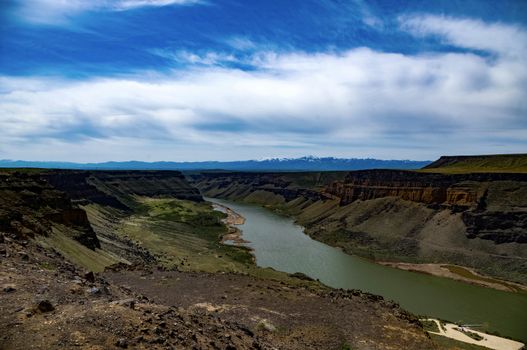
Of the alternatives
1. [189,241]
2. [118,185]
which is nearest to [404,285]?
[189,241]

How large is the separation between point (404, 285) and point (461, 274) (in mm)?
11844

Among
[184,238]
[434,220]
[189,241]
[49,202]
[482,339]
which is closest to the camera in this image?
[482,339]

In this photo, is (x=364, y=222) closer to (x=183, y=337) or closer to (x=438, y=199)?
(x=438, y=199)

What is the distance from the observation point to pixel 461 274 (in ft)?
212

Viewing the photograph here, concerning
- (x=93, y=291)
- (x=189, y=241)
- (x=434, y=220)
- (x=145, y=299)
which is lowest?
(x=189, y=241)

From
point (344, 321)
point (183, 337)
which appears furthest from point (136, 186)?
point (183, 337)

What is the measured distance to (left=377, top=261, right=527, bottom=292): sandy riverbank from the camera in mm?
58716

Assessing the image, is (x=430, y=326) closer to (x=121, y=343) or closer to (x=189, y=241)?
(x=121, y=343)

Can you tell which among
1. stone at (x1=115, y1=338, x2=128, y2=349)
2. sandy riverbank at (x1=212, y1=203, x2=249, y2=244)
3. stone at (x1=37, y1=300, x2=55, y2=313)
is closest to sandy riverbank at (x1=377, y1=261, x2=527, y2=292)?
sandy riverbank at (x1=212, y1=203, x2=249, y2=244)

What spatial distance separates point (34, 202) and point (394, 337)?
151ft

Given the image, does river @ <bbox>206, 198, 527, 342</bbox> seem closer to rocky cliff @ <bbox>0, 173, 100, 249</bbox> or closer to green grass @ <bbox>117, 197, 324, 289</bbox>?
green grass @ <bbox>117, 197, 324, 289</bbox>

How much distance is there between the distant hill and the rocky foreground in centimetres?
7161

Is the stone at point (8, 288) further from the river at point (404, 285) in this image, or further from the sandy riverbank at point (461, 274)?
the sandy riverbank at point (461, 274)

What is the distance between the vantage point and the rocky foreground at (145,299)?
15.6 meters
